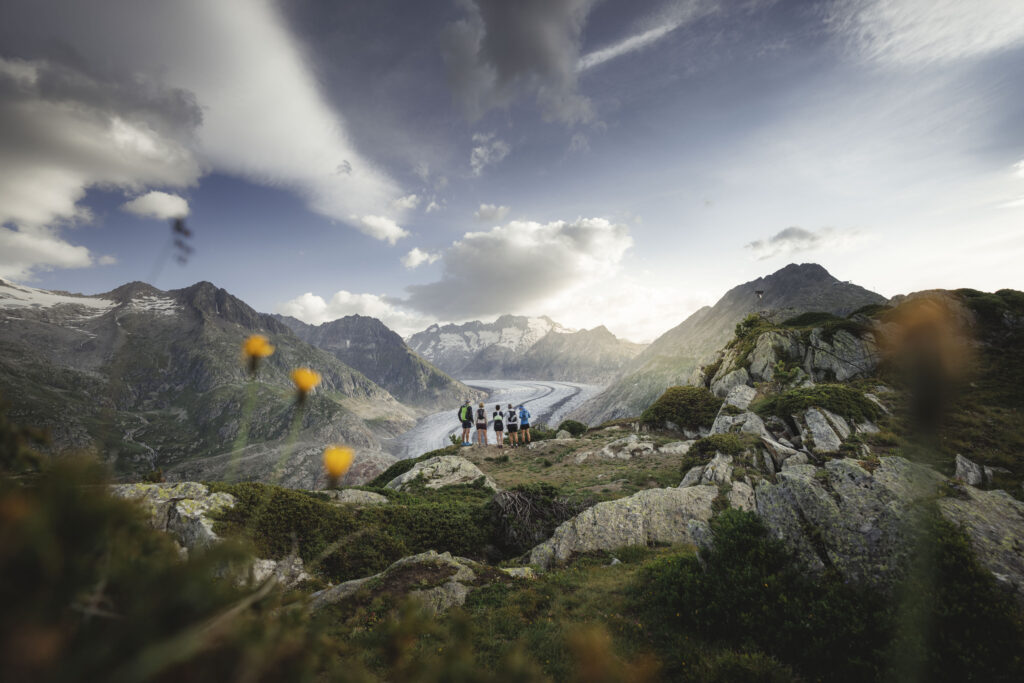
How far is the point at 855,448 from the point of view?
1544 cm

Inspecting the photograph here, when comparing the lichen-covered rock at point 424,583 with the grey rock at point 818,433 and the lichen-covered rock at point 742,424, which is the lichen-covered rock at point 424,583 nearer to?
the lichen-covered rock at point 742,424

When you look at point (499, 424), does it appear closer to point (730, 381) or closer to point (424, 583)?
point (730, 381)

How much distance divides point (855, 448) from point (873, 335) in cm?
2012

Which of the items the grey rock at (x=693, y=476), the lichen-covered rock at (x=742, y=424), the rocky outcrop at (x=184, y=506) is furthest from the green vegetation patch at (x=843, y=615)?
the lichen-covered rock at (x=742, y=424)

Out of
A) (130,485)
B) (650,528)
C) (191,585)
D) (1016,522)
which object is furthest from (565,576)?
(130,485)

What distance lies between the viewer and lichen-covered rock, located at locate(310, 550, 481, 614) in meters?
9.61

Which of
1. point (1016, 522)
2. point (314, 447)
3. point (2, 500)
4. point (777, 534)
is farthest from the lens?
point (314, 447)

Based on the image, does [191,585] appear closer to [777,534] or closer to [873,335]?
[777,534]

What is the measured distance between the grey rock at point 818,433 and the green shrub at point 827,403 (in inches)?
22.9

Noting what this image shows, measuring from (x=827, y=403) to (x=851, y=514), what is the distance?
15461 millimetres

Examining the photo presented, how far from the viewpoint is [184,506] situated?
1033 cm

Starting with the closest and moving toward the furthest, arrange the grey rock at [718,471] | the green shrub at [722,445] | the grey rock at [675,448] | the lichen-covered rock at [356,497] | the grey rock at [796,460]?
the lichen-covered rock at [356,497] → the grey rock at [718,471] → the grey rock at [796,460] → the green shrub at [722,445] → the grey rock at [675,448]

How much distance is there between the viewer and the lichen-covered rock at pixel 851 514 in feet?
25.0

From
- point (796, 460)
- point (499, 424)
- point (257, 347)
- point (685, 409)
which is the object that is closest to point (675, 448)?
point (685, 409)
